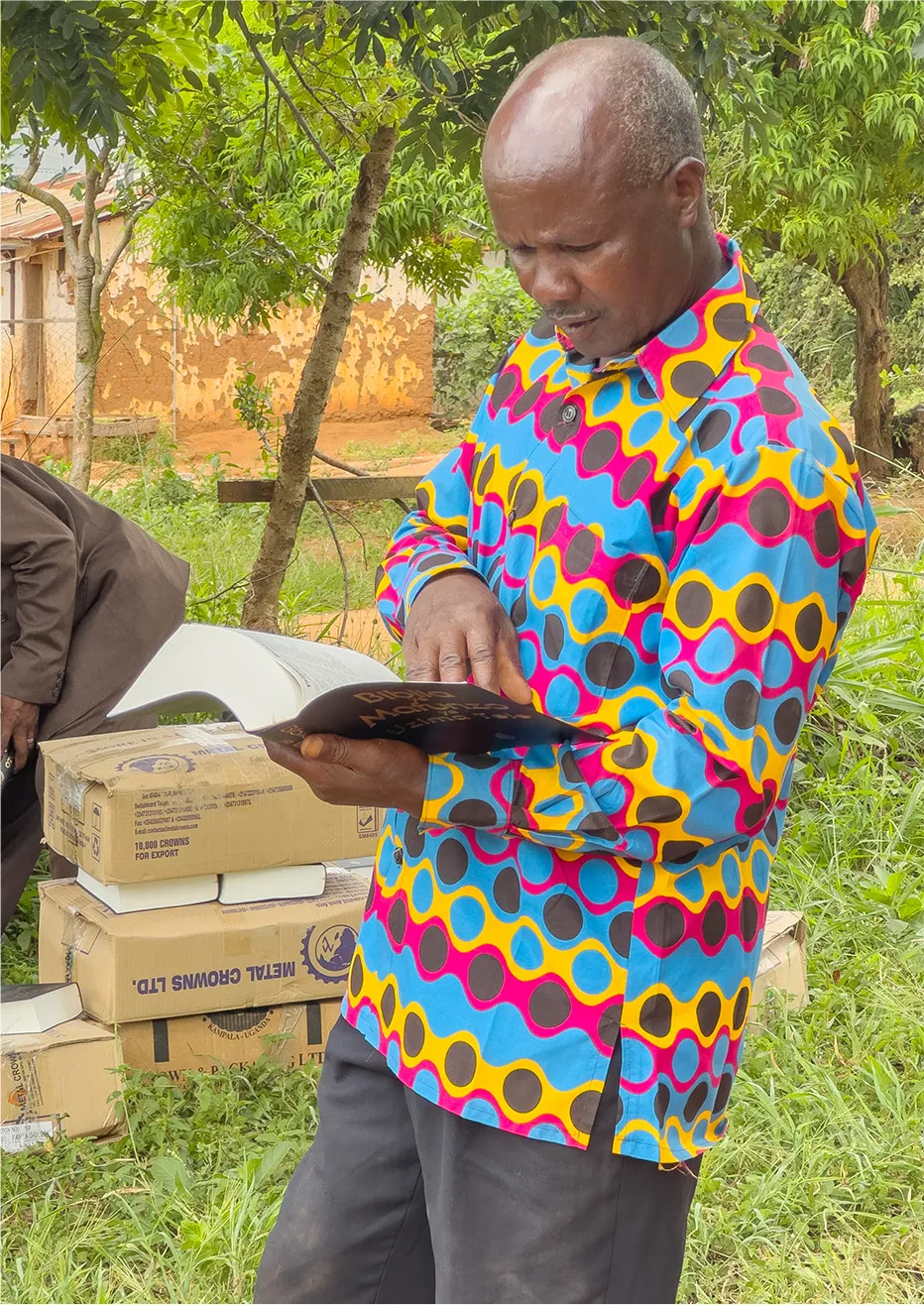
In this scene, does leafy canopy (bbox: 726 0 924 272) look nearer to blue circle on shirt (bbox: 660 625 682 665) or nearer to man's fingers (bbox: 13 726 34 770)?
man's fingers (bbox: 13 726 34 770)

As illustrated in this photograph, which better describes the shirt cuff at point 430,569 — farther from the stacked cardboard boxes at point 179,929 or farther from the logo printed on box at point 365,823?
the logo printed on box at point 365,823

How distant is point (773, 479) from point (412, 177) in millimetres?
7219

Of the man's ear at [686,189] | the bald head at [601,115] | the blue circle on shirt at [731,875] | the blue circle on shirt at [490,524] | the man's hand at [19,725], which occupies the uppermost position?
the bald head at [601,115]

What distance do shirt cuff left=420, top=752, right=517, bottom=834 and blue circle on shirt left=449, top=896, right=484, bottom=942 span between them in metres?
0.08

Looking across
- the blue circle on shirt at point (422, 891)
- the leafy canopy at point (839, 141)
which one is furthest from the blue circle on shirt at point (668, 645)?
the leafy canopy at point (839, 141)

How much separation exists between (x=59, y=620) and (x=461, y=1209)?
2.49 meters

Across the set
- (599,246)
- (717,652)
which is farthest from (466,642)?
(599,246)

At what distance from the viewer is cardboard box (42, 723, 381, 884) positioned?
287cm

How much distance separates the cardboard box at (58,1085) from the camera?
2750mm

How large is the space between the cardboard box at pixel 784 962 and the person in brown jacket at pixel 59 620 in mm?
1760

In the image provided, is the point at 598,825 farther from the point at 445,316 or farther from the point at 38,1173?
the point at 445,316

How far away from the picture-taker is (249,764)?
301 centimetres

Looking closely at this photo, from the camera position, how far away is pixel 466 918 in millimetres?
1230

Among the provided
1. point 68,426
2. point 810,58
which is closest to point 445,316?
point 68,426
